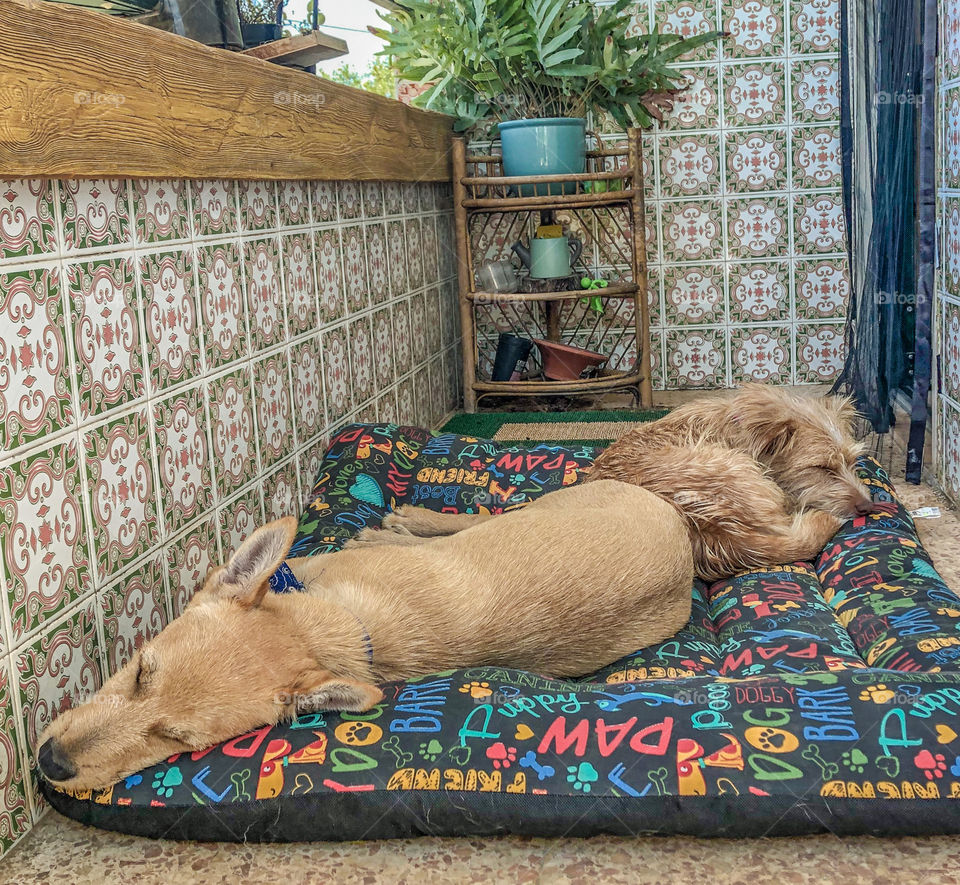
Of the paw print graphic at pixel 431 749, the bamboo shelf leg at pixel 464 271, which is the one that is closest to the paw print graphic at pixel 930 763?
the paw print graphic at pixel 431 749

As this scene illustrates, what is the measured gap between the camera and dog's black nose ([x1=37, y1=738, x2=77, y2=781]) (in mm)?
1502

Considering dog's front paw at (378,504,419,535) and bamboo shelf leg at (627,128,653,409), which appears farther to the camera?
bamboo shelf leg at (627,128,653,409)

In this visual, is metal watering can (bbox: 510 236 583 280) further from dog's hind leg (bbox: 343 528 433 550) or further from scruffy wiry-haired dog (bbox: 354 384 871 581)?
dog's hind leg (bbox: 343 528 433 550)

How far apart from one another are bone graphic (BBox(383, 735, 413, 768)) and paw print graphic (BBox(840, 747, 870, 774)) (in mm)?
652

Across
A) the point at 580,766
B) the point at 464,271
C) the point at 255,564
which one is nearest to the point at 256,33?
the point at 464,271

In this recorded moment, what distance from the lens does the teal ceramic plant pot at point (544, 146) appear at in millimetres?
4551

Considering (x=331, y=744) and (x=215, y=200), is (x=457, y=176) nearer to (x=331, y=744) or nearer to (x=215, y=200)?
(x=215, y=200)

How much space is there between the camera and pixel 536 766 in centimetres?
157

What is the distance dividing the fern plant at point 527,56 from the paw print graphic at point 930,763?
3530 millimetres

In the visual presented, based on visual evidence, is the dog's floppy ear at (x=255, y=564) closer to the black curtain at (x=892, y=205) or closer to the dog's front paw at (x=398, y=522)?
the dog's front paw at (x=398, y=522)

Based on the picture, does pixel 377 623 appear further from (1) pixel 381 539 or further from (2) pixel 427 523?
(2) pixel 427 523

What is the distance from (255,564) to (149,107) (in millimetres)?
980

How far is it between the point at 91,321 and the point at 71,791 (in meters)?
0.85

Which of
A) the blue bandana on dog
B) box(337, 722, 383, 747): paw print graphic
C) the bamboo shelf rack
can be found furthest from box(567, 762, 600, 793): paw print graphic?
the bamboo shelf rack
